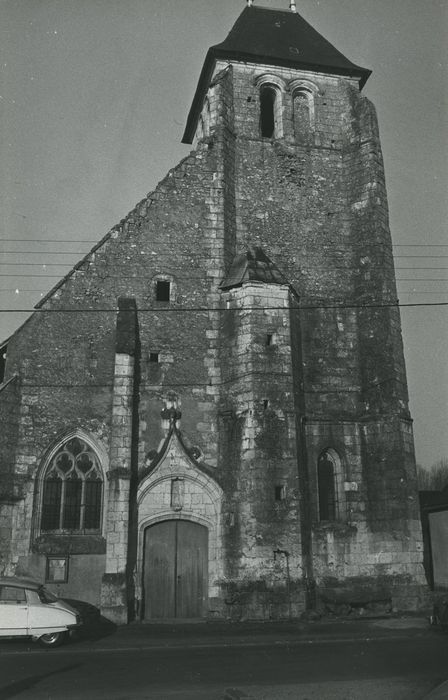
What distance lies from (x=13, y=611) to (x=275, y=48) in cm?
1993

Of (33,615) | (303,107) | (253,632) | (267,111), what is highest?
(267,111)

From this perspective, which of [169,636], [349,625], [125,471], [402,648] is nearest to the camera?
[402,648]

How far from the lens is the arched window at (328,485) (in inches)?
705

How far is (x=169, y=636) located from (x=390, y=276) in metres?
11.7

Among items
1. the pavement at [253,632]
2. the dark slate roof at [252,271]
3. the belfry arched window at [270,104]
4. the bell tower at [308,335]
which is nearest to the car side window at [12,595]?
the pavement at [253,632]

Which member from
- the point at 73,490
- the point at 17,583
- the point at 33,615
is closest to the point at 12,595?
the point at 17,583

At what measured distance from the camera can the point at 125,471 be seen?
53.9 feet

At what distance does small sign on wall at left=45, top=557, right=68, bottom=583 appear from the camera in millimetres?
16078

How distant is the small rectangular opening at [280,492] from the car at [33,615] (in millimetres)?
5731

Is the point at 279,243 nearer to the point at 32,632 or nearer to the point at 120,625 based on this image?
the point at 120,625

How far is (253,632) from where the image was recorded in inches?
544

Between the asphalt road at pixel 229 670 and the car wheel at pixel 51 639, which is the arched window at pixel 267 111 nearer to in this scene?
the asphalt road at pixel 229 670

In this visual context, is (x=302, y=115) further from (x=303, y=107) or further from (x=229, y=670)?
(x=229, y=670)

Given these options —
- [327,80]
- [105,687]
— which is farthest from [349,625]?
[327,80]
